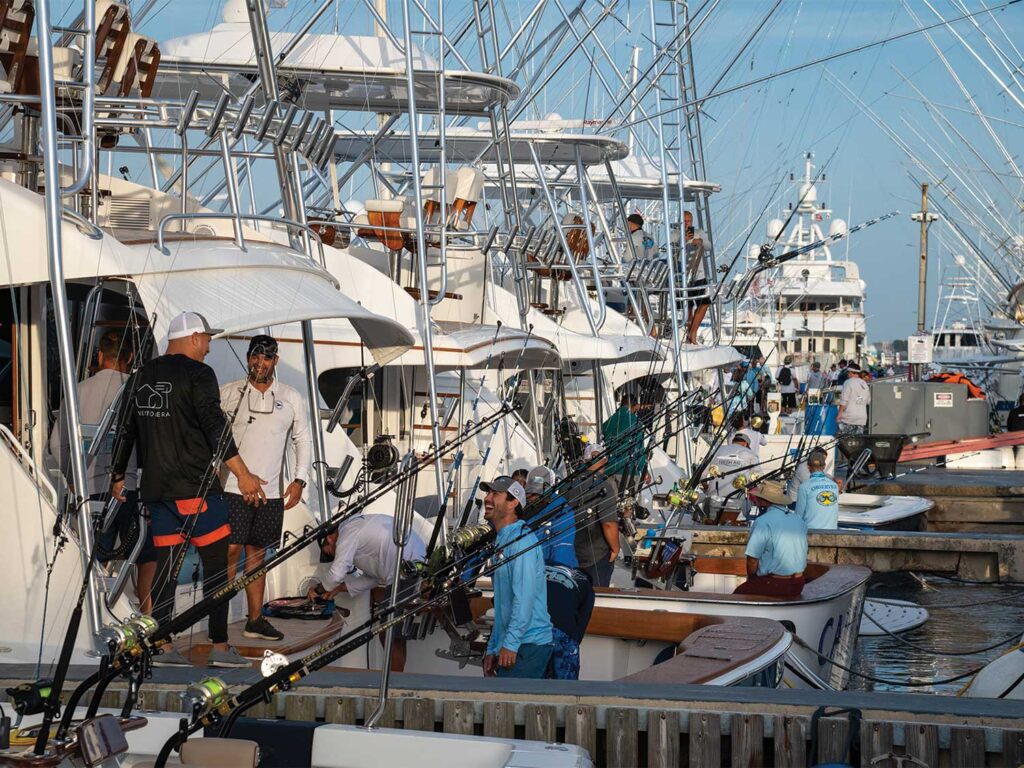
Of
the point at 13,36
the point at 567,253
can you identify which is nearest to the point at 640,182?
the point at 567,253

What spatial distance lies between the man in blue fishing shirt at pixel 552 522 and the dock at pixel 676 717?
66cm

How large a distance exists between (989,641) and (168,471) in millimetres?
8048

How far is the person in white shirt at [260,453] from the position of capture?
658 cm

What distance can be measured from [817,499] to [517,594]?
7300 millimetres

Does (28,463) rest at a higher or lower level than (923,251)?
lower

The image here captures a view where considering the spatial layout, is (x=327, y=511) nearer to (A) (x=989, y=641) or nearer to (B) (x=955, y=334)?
(A) (x=989, y=641)

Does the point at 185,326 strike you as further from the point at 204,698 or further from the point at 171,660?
the point at 204,698

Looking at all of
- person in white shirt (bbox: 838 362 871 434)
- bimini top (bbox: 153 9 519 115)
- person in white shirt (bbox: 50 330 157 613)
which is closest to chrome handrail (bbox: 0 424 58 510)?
person in white shirt (bbox: 50 330 157 613)

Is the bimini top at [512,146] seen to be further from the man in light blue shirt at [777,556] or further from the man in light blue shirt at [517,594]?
the man in light blue shirt at [517,594]

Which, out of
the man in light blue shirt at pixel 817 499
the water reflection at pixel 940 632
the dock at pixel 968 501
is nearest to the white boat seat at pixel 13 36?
the water reflection at pixel 940 632

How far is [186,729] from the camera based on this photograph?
4.09 metres

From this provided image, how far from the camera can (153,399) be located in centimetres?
590

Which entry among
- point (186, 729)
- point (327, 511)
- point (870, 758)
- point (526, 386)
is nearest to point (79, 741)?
point (186, 729)

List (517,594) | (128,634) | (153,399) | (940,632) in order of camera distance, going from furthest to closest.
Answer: (940,632), (517,594), (153,399), (128,634)
